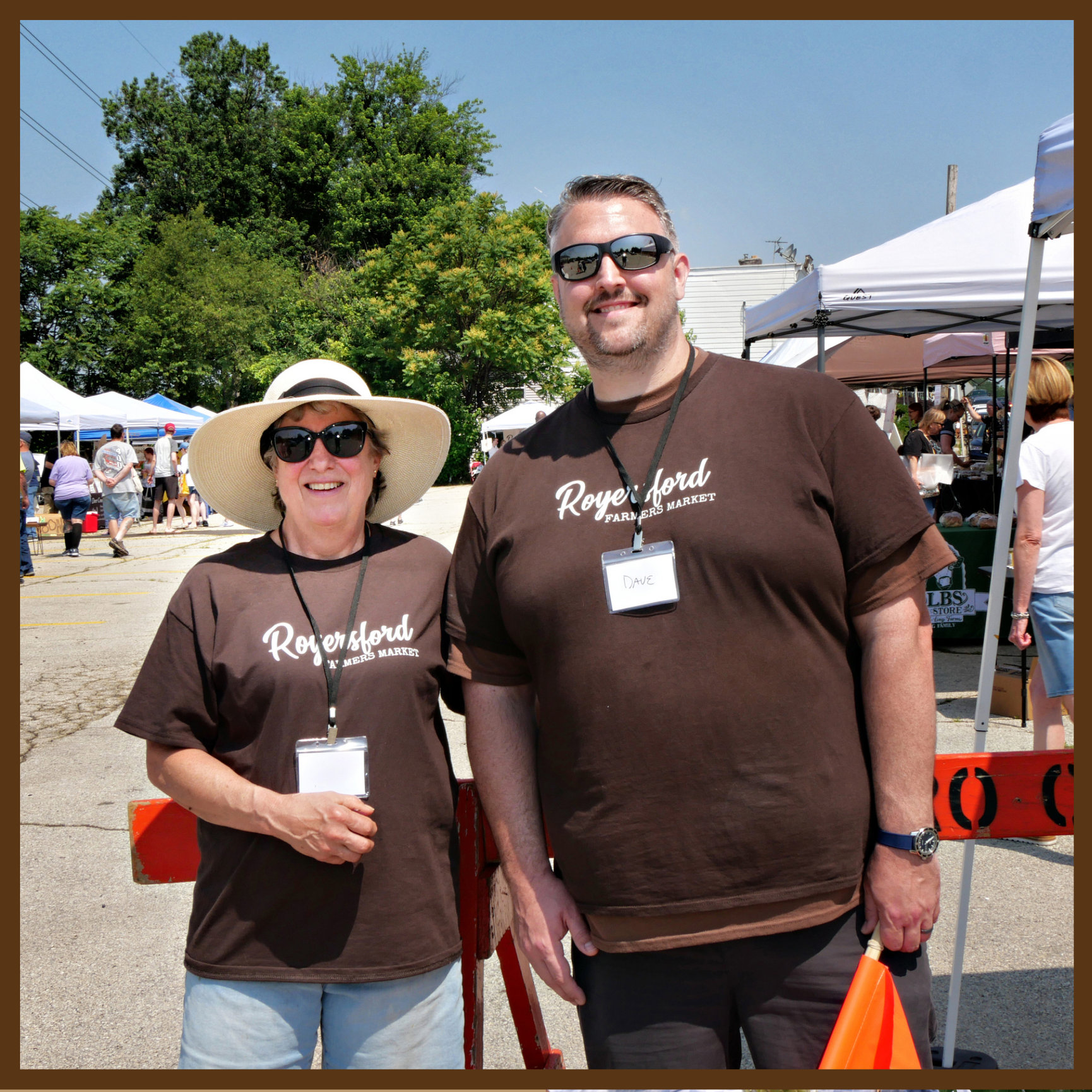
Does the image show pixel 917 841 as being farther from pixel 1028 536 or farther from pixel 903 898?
pixel 1028 536

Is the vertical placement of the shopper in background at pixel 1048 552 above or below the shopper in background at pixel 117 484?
below

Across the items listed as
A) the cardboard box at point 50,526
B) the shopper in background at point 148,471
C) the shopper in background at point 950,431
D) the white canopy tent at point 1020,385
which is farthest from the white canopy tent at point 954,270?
the shopper in background at point 148,471

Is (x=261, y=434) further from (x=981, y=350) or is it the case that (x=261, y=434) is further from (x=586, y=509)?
(x=981, y=350)

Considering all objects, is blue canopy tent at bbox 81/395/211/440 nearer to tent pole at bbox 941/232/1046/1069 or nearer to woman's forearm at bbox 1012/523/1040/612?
woman's forearm at bbox 1012/523/1040/612

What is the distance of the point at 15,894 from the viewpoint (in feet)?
5.54

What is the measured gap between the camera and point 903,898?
64.3 inches

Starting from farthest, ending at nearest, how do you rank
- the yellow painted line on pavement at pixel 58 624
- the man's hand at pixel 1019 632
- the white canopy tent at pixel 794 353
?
1. the white canopy tent at pixel 794 353
2. the yellow painted line on pavement at pixel 58 624
3. the man's hand at pixel 1019 632

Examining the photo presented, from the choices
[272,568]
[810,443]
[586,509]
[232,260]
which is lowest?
[272,568]

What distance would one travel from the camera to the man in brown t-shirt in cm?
159

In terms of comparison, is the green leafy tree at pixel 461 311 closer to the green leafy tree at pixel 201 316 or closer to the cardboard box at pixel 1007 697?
the green leafy tree at pixel 201 316

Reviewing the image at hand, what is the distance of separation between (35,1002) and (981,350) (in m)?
14.0

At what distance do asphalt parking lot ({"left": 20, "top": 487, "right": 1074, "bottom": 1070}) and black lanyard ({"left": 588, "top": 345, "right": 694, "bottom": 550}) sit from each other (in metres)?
1.99

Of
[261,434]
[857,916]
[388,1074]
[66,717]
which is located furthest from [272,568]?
[66,717]

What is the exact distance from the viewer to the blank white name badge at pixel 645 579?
62.4 inches
